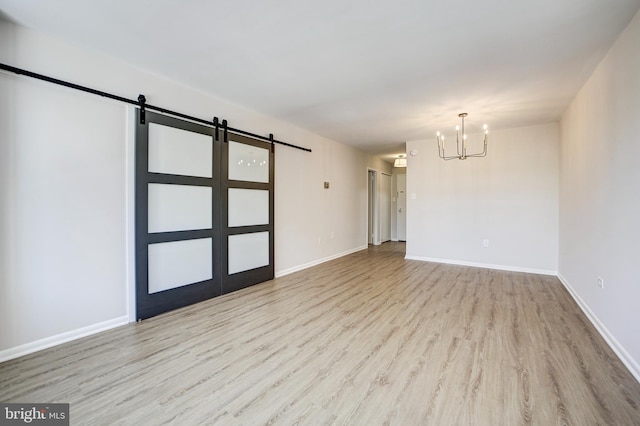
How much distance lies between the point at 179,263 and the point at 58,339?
3.61ft

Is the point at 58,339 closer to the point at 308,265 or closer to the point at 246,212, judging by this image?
the point at 246,212

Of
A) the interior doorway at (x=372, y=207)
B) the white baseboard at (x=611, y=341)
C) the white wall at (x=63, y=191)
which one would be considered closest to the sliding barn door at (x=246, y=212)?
the white wall at (x=63, y=191)

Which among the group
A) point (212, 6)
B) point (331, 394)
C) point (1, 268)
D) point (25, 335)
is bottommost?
point (331, 394)

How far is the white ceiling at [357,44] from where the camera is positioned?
6.15 ft

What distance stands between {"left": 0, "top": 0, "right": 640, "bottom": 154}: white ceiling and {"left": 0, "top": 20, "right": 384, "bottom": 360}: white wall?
220 mm

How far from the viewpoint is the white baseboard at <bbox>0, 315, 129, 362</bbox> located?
206 cm

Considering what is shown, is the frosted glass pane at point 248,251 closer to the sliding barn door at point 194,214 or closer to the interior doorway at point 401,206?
the sliding barn door at point 194,214

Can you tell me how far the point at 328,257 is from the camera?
18.7 ft

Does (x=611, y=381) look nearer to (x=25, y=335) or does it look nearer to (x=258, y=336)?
(x=258, y=336)

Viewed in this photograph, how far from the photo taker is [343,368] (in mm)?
1955

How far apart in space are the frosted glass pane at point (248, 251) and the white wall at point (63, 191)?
1.21 m

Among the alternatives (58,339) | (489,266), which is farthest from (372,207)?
(58,339)

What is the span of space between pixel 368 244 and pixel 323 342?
18.2 feet

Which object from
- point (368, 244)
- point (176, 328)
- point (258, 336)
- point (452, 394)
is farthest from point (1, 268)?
point (368, 244)
